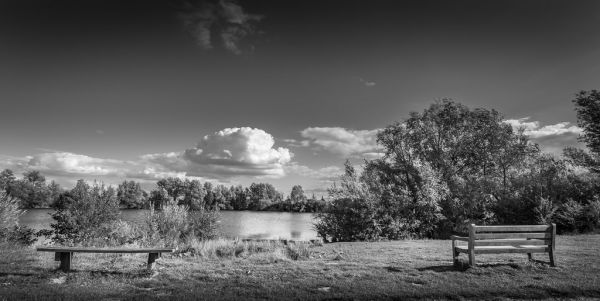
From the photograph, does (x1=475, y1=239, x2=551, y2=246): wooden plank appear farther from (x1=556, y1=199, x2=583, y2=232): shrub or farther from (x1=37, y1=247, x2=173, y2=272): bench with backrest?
(x1=556, y1=199, x2=583, y2=232): shrub

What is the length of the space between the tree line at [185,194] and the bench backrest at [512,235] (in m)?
54.4

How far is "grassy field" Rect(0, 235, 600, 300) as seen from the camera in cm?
620

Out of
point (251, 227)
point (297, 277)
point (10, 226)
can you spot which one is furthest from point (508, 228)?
point (251, 227)

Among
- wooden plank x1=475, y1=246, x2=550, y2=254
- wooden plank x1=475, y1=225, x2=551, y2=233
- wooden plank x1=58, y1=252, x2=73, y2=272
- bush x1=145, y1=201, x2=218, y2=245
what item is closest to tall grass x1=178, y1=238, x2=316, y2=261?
wooden plank x1=58, y1=252, x2=73, y2=272

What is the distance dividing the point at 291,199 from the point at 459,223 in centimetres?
7530

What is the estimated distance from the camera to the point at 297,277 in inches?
301

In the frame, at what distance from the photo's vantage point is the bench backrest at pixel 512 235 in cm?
857

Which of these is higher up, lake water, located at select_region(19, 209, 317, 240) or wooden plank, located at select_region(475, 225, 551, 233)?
wooden plank, located at select_region(475, 225, 551, 233)

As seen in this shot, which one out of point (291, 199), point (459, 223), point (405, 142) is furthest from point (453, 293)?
point (291, 199)

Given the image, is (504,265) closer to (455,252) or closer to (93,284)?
(455,252)

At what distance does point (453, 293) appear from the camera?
6246mm

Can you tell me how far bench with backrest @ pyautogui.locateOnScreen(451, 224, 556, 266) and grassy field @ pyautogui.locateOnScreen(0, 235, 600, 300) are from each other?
37cm

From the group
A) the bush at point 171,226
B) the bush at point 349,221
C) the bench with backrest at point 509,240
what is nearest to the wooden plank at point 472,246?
the bench with backrest at point 509,240

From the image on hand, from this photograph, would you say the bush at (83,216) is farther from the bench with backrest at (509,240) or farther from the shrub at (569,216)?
the shrub at (569,216)
